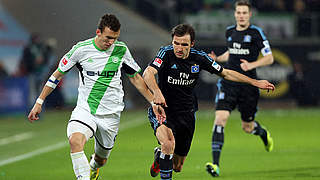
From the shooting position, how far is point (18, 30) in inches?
1085

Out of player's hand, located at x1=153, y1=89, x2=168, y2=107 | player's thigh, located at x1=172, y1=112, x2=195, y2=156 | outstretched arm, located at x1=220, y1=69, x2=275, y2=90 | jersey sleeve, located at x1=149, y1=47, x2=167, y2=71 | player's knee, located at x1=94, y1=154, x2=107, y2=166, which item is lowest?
player's knee, located at x1=94, y1=154, x2=107, y2=166

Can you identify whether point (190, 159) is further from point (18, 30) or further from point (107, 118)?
point (18, 30)

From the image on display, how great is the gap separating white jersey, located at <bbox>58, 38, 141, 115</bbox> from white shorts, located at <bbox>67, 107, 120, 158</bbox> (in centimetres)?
8

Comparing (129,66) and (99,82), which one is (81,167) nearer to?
(99,82)

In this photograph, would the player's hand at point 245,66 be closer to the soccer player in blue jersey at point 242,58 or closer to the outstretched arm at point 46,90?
the soccer player in blue jersey at point 242,58

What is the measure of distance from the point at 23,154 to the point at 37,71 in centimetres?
1194

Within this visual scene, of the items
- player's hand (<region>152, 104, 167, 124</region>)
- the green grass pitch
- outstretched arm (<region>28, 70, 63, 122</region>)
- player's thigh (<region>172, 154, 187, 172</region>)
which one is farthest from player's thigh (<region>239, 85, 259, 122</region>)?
outstretched arm (<region>28, 70, 63, 122</region>)

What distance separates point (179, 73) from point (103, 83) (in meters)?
0.96

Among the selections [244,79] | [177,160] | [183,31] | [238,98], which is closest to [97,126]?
[177,160]

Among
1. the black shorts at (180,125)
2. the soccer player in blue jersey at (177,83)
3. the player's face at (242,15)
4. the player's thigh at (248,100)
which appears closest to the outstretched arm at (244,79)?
the soccer player in blue jersey at (177,83)

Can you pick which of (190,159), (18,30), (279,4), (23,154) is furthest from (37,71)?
(190,159)

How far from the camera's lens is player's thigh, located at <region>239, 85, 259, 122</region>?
1205cm

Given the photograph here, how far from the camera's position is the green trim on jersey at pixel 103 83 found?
897cm

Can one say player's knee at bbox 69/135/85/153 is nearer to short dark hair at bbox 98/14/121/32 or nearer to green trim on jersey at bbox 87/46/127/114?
green trim on jersey at bbox 87/46/127/114
